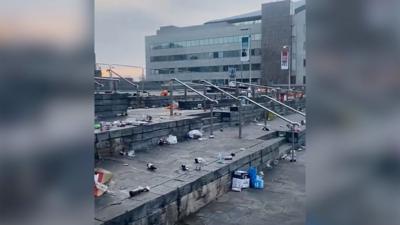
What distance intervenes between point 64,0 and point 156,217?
2.39 metres

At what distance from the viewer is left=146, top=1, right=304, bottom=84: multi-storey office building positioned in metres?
47.1

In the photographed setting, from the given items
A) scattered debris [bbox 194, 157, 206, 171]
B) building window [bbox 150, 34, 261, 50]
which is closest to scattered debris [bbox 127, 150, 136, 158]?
scattered debris [bbox 194, 157, 206, 171]

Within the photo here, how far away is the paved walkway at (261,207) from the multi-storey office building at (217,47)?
41962 millimetres

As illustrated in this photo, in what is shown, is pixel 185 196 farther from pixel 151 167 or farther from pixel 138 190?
pixel 151 167

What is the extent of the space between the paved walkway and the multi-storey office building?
4196 cm

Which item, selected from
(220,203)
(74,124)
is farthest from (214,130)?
(74,124)

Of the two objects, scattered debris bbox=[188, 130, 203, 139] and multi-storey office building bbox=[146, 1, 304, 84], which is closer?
scattered debris bbox=[188, 130, 203, 139]

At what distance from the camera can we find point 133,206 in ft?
9.06

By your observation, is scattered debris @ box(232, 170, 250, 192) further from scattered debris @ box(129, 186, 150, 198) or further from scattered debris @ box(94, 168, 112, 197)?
scattered debris @ box(94, 168, 112, 197)

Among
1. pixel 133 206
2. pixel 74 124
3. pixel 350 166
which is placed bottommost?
pixel 133 206

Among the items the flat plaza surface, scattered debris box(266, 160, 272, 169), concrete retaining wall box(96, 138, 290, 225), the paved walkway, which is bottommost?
the paved walkway

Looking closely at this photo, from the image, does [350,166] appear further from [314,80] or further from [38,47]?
[38,47]

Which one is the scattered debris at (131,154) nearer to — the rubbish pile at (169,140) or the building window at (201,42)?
the rubbish pile at (169,140)

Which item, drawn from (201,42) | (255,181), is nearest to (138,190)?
(255,181)
